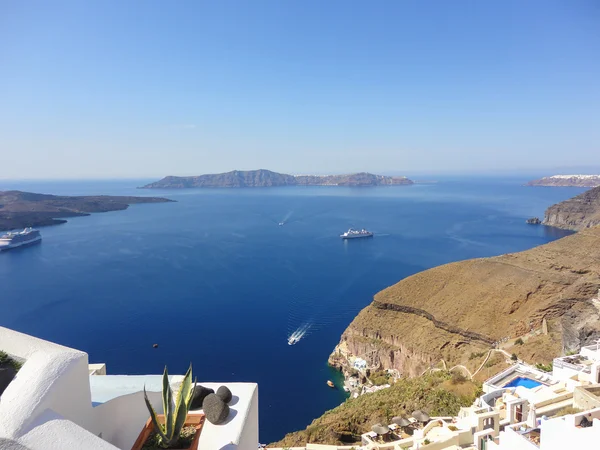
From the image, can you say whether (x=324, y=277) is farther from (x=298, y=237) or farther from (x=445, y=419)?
(x=445, y=419)

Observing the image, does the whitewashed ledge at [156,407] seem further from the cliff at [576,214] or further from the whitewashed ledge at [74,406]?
the cliff at [576,214]

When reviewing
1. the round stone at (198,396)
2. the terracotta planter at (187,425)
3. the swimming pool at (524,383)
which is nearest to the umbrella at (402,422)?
the swimming pool at (524,383)

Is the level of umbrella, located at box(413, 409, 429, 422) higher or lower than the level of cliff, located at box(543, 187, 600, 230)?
higher

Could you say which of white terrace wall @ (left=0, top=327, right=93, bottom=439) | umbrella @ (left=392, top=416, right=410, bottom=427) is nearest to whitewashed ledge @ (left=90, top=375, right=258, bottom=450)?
white terrace wall @ (left=0, top=327, right=93, bottom=439)

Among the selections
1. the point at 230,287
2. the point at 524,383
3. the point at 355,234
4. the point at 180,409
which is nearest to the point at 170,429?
the point at 180,409

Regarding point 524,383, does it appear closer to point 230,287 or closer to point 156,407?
point 156,407

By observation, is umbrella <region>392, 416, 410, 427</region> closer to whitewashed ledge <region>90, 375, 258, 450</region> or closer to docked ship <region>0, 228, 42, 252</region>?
whitewashed ledge <region>90, 375, 258, 450</region>
